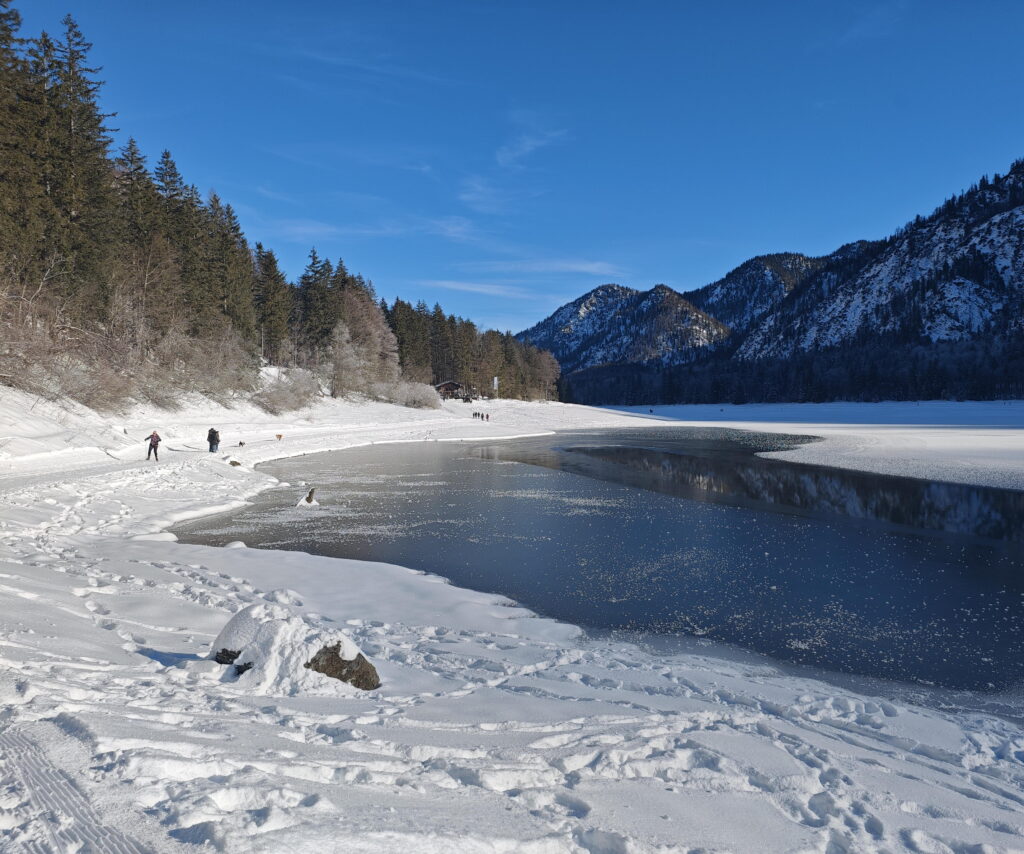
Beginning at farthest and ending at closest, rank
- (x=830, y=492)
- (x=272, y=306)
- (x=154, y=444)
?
(x=272, y=306), (x=154, y=444), (x=830, y=492)

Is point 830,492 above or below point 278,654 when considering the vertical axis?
below

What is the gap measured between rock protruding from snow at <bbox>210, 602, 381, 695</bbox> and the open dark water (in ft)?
13.0

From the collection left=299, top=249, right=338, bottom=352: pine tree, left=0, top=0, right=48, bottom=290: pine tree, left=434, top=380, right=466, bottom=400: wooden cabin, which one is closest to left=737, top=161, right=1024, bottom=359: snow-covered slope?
left=434, top=380, right=466, bottom=400: wooden cabin

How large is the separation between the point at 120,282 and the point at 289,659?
4096 cm

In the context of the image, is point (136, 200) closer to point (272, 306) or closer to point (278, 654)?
point (272, 306)

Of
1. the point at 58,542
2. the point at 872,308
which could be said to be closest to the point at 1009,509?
the point at 58,542

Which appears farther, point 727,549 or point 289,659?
point 727,549

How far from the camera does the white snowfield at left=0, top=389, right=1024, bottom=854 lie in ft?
9.91

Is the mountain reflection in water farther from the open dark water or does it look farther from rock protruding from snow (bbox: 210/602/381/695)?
rock protruding from snow (bbox: 210/602/381/695)

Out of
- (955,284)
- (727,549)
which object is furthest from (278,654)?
(955,284)

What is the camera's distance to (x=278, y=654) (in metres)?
5.58

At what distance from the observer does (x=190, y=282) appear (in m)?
45.3

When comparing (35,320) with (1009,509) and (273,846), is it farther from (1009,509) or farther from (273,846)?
(1009,509)

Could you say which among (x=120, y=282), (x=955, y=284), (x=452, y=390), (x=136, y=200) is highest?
(x=955, y=284)
